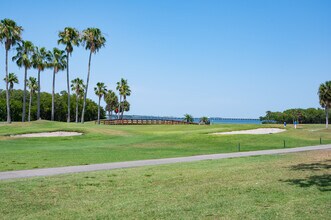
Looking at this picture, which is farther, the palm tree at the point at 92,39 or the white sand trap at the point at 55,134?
the palm tree at the point at 92,39

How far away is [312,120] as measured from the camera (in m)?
160

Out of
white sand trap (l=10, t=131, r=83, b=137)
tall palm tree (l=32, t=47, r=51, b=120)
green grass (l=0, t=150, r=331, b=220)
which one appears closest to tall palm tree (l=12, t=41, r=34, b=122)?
tall palm tree (l=32, t=47, r=51, b=120)

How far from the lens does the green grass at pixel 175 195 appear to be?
321 inches

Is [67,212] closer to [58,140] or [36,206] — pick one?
[36,206]

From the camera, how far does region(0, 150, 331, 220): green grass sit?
8.16m

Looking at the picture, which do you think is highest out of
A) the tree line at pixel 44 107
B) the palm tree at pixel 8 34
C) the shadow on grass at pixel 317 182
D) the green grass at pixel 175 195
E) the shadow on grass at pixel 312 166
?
the palm tree at pixel 8 34

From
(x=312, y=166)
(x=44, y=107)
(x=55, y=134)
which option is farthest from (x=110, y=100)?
(x=312, y=166)

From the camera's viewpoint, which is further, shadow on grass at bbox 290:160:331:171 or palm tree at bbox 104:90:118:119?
palm tree at bbox 104:90:118:119

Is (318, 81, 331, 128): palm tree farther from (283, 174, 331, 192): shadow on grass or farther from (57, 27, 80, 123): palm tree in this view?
(283, 174, 331, 192): shadow on grass

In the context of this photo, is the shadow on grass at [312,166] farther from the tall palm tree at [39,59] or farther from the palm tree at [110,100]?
the palm tree at [110,100]

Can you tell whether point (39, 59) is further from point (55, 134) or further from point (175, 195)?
point (175, 195)

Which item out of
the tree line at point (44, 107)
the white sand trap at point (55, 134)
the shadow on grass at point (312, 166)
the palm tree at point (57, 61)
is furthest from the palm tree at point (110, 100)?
the shadow on grass at point (312, 166)

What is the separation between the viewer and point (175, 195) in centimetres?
1006

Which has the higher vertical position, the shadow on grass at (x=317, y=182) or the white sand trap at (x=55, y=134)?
the white sand trap at (x=55, y=134)
